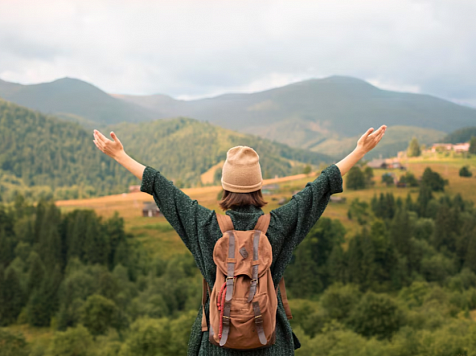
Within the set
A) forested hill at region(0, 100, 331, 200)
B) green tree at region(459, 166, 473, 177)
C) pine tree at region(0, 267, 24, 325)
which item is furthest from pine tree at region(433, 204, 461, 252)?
forested hill at region(0, 100, 331, 200)

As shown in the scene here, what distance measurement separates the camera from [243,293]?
2.38m

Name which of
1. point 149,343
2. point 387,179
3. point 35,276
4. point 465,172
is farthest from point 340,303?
point 465,172

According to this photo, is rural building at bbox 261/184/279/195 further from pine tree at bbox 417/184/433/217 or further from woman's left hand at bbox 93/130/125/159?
woman's left hand at bbox 93/130/125/159

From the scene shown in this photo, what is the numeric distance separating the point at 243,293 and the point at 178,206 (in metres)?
0.63

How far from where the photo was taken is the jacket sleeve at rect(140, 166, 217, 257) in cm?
261

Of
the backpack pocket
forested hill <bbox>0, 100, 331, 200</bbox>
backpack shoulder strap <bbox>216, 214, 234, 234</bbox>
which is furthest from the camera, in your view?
forested hill <bbox>0, 100, 331, 200</bbox>

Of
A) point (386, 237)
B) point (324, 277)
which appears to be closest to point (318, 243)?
point (324, 277)

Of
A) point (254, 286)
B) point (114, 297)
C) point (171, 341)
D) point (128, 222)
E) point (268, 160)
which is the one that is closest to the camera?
point (254, 286)

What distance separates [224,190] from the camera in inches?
107

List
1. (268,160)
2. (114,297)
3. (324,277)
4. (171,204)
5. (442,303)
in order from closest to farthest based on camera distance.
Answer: (171,204) → (442,303) → (114,297) → (324,277) → (268,160)

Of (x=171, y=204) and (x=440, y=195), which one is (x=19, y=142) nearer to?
(x=440, y=195)

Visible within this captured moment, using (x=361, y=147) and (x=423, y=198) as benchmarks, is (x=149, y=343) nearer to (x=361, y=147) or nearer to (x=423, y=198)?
→ (x=361, y=147)

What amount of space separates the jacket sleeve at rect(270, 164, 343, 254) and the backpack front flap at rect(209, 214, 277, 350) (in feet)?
0.70

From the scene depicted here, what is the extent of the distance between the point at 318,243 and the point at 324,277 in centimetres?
544
